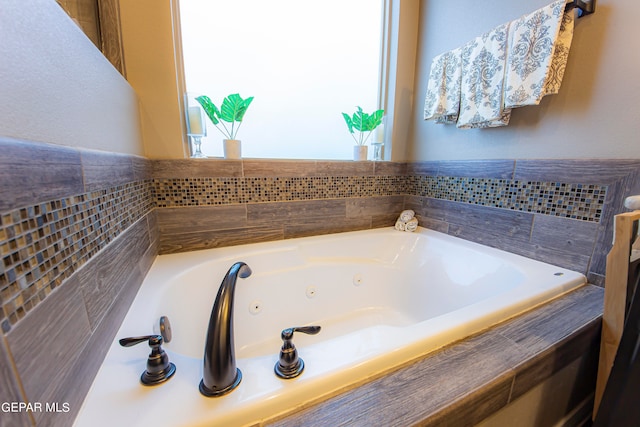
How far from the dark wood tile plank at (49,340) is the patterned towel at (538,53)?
159 centimetres

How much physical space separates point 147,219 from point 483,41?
1.82m

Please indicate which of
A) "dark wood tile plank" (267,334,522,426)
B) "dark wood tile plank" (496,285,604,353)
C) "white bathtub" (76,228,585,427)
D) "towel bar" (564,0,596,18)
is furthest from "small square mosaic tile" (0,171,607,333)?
"towel bar" (564,0,596,18)

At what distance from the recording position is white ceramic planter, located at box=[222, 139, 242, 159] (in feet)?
4.23

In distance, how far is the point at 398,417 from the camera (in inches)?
17.2

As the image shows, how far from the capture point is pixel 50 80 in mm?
461

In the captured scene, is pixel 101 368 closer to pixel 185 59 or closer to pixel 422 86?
pixel 185 59

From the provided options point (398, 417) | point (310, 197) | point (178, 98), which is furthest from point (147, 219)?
point (398, 417)

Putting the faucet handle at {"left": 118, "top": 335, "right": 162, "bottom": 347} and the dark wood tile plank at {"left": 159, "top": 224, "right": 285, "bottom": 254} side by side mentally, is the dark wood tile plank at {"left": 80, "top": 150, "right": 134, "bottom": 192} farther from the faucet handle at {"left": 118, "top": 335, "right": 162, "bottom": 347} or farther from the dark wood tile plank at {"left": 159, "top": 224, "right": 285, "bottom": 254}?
the dark wood tile plank at {"left": 159, "top": 224, "right": 285, "bottom": 254}

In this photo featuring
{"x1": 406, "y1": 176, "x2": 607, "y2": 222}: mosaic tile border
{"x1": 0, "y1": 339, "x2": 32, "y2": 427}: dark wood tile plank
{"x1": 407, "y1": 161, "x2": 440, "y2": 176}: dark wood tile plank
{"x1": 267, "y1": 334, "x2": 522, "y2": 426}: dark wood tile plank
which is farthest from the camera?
{"x1": 407, "y1": 161, "x2": 440, "y2": 176}: dark wood tile plank

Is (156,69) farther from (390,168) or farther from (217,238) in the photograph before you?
(390,168)

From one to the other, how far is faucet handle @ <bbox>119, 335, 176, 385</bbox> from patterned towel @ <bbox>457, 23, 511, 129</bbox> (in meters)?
1.54

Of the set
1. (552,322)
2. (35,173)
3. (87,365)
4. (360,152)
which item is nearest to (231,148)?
(360,152)

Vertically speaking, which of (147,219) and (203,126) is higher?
(203,126)

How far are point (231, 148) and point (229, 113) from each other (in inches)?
7.0
